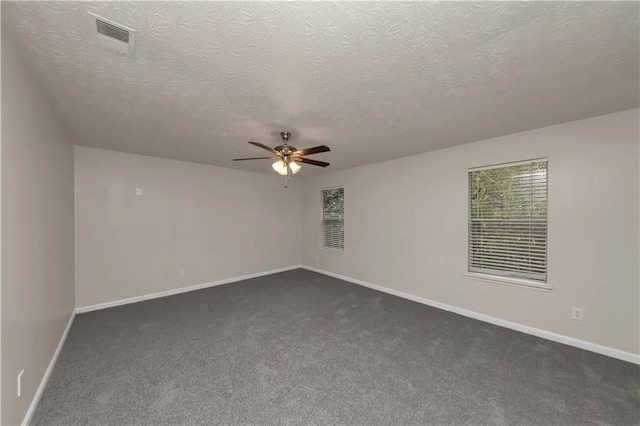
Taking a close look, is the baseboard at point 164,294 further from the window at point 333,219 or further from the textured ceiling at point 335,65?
the textured ceiling at point 335,65

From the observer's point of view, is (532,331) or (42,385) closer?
(42,385)

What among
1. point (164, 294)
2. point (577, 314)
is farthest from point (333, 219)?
point (577, 314)

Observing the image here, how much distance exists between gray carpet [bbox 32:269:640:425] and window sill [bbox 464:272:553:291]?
558 millimetres

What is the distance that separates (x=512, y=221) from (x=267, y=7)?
341cm

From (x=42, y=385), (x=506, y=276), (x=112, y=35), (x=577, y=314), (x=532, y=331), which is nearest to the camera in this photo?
(x=112, y=35)

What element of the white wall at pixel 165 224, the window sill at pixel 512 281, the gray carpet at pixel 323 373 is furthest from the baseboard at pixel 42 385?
the window sill at pixel 512 281

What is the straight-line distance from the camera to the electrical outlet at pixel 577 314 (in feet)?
8.50

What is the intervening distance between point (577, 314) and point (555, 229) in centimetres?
90

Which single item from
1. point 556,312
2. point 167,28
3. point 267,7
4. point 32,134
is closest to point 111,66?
point 167,28

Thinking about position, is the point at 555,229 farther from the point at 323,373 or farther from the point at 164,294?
the point at 164,294

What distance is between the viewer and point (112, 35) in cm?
136

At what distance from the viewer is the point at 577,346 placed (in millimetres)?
2574

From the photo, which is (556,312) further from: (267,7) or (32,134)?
(32,134)

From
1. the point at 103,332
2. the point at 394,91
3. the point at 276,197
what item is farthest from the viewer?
Answer: the point at 276,197
